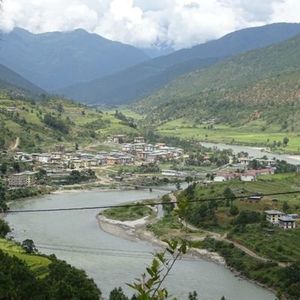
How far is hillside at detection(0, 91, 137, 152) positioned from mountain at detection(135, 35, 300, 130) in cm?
1638

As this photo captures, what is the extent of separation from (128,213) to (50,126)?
77.4 ft

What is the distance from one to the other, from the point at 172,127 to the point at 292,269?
53.0 m

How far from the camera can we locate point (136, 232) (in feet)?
80.7

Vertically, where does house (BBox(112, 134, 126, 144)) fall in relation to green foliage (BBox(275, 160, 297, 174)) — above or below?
above

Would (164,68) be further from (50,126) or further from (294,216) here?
(294,216)

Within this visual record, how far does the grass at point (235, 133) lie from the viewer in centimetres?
5678

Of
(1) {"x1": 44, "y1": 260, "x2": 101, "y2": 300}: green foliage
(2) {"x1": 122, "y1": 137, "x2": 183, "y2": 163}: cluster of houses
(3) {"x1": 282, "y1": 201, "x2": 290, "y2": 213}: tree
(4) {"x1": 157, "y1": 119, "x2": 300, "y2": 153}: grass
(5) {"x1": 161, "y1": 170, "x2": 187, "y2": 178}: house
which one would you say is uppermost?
(4) {"x1": 157, "y1": 119, "x2": 300, "y2": 153}: grass

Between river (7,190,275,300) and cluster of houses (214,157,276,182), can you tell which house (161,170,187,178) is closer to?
cluster of houses (214,157,276,182)

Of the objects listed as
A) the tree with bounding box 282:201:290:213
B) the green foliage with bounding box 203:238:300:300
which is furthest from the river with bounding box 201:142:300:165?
the green foliage with bounding box 203:238:300:300

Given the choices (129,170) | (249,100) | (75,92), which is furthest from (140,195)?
(75,92)

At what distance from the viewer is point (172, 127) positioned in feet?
229

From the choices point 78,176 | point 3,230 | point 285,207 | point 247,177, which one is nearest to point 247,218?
point 285,207

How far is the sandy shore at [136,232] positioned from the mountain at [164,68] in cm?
9689

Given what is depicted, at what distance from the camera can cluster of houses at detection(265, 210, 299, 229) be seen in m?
22.8
